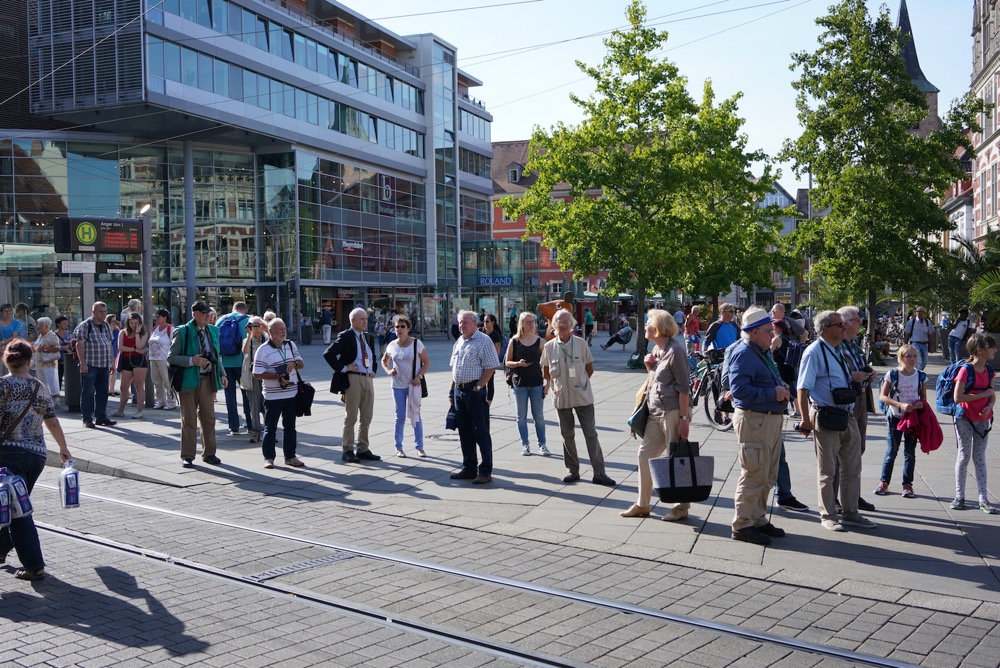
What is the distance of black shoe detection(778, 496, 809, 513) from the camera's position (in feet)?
27.0

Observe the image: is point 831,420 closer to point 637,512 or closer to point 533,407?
point 637,512

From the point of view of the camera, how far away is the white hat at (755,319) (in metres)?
7.15

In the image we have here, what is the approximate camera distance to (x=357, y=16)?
51031mm

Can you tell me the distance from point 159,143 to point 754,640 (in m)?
42.9

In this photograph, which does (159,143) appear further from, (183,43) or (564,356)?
(564,356)

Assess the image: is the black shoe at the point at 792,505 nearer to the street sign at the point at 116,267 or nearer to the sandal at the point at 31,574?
the sandal at the point at 31,574

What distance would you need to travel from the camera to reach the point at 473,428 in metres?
9.84

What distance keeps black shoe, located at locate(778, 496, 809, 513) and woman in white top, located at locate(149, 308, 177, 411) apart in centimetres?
1122

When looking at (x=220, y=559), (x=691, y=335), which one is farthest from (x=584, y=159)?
(x=220, y=559)

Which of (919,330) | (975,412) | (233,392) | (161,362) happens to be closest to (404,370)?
(233,392)

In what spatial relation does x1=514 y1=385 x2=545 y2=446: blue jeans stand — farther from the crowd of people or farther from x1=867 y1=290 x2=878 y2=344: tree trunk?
x1=867 y1=290 x2=878 y2=344: tree trunk

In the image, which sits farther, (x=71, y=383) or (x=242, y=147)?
(x=242, y=147)

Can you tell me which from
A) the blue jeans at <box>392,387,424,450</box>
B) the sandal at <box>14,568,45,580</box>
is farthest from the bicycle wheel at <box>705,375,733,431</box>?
the sandal at <box>14,568,45,580</box>

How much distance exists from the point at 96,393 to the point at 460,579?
398 inches
